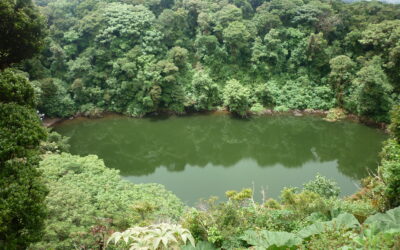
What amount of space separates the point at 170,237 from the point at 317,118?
15928mm

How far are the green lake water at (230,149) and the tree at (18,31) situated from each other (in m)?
6.67

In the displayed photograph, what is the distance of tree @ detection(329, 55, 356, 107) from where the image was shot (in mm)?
16438

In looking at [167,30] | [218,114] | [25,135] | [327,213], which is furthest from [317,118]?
[25,135]

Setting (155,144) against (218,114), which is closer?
(155,144)

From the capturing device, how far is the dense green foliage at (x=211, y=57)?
55.5ft

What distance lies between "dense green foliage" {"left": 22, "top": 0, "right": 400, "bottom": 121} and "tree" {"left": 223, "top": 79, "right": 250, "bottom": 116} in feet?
0.19

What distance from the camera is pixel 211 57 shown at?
64.0 feet

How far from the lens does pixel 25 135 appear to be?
4043 mm

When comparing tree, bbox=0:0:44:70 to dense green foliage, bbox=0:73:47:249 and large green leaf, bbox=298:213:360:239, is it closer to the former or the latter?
dense green foliage, bbox=0:73:47:249

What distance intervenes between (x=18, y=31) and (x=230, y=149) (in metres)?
10.8

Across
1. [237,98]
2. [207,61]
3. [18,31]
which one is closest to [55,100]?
[207,61]

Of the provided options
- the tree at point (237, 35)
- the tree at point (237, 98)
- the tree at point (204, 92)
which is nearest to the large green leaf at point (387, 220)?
the tree at point (237, 98)

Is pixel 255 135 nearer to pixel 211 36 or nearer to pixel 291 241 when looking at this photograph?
pixel 211 36

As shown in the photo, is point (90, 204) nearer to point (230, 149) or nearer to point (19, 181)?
point (19, 181)
